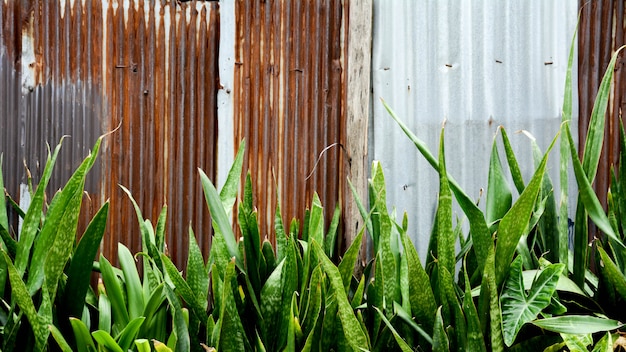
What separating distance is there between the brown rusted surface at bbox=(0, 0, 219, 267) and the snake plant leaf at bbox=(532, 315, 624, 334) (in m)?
1.21

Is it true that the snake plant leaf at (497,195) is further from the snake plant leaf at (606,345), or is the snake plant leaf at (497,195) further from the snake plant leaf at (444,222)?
the snake plant leaf at (606,345)

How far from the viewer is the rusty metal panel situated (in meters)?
1.83

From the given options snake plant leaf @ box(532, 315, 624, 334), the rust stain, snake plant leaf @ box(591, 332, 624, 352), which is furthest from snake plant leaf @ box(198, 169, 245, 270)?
the rust stain

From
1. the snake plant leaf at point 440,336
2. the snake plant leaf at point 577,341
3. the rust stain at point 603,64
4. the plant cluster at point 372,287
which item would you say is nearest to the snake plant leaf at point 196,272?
the plant cluster at point 372,287

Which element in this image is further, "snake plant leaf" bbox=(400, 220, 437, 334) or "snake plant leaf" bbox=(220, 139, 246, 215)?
"snake plant leaf" bbox=(220, 139, 246, 215)

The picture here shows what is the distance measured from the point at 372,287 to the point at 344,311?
8.9 inches

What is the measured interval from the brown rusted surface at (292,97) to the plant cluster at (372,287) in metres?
0.44

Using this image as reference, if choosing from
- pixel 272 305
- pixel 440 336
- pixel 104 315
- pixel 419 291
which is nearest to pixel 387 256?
pixel 419 291

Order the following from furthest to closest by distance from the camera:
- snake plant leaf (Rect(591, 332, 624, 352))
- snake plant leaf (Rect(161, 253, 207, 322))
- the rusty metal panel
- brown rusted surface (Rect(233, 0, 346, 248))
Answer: brown rusted surface (Rect(233, 0, 346, 248)) → the rusty metal panel → snake plant leaf (Rect(161, 253, 207, 322)) → snake plant leaf (Rect(591, 332, 624, 352))

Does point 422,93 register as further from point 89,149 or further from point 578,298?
point 89,149

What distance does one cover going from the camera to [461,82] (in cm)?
189

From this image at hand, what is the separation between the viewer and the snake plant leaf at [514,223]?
3.91 feet

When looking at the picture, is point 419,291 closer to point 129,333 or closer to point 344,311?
point 344,311

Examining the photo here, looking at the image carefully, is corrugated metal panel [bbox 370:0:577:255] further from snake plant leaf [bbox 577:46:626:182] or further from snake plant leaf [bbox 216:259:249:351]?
snake plant leaf [bbox 216:259:249:351]
